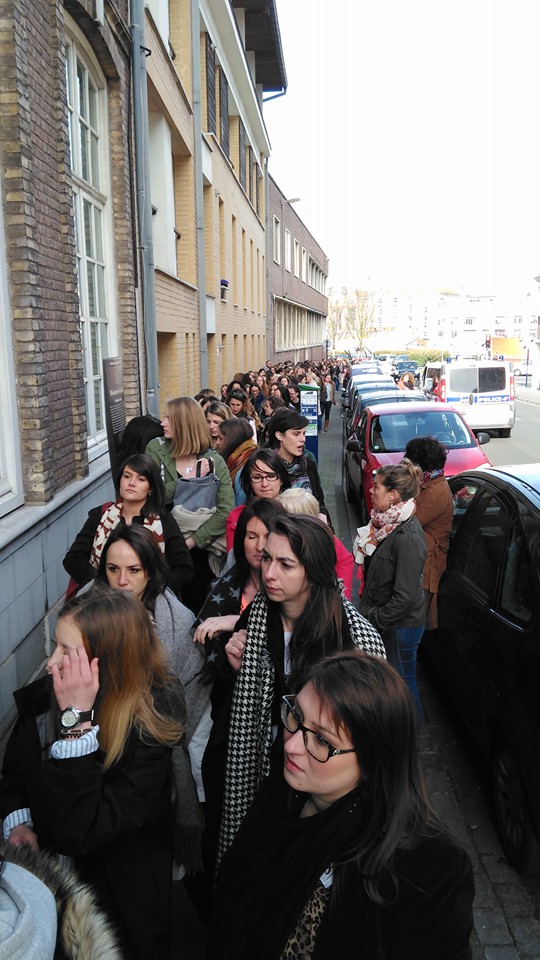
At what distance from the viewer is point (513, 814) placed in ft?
11.2

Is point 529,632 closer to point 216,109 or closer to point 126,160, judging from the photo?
point 126,160

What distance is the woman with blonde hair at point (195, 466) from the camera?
5.07 metres

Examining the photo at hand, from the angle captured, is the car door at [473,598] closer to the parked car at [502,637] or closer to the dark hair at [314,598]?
the parked car at [502,637]

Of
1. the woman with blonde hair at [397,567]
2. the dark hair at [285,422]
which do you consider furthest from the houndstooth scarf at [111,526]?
the dark hair at [285,422]

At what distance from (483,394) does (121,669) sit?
19.9 m

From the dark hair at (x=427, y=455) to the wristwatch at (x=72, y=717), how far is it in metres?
3.41

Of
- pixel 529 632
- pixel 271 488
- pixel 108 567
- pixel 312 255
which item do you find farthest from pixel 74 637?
pixel 312 255

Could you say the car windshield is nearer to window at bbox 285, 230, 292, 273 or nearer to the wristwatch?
the wristwatch

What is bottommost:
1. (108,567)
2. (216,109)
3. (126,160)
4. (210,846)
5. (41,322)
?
(210,846)

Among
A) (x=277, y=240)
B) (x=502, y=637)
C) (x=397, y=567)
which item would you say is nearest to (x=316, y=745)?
Answer: (x=502, y=637)

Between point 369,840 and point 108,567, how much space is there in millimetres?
1832

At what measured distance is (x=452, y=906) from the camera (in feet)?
5.26

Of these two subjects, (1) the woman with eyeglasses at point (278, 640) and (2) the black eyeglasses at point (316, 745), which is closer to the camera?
(2) the black eyeglasses at point (316, 745)

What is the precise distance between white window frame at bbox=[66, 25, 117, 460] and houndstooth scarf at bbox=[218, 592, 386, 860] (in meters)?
4.97
